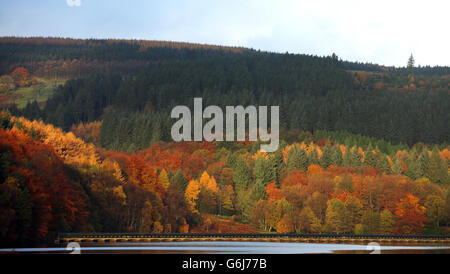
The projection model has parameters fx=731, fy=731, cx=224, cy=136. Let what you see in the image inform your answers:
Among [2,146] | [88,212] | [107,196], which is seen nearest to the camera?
[2,146]

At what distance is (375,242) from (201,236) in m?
45.3

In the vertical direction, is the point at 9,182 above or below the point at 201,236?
above

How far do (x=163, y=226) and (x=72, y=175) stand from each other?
3706cm

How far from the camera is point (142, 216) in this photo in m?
182

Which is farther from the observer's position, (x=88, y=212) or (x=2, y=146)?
(x=88, y=212)

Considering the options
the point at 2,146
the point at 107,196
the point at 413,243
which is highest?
the point at 2,146
